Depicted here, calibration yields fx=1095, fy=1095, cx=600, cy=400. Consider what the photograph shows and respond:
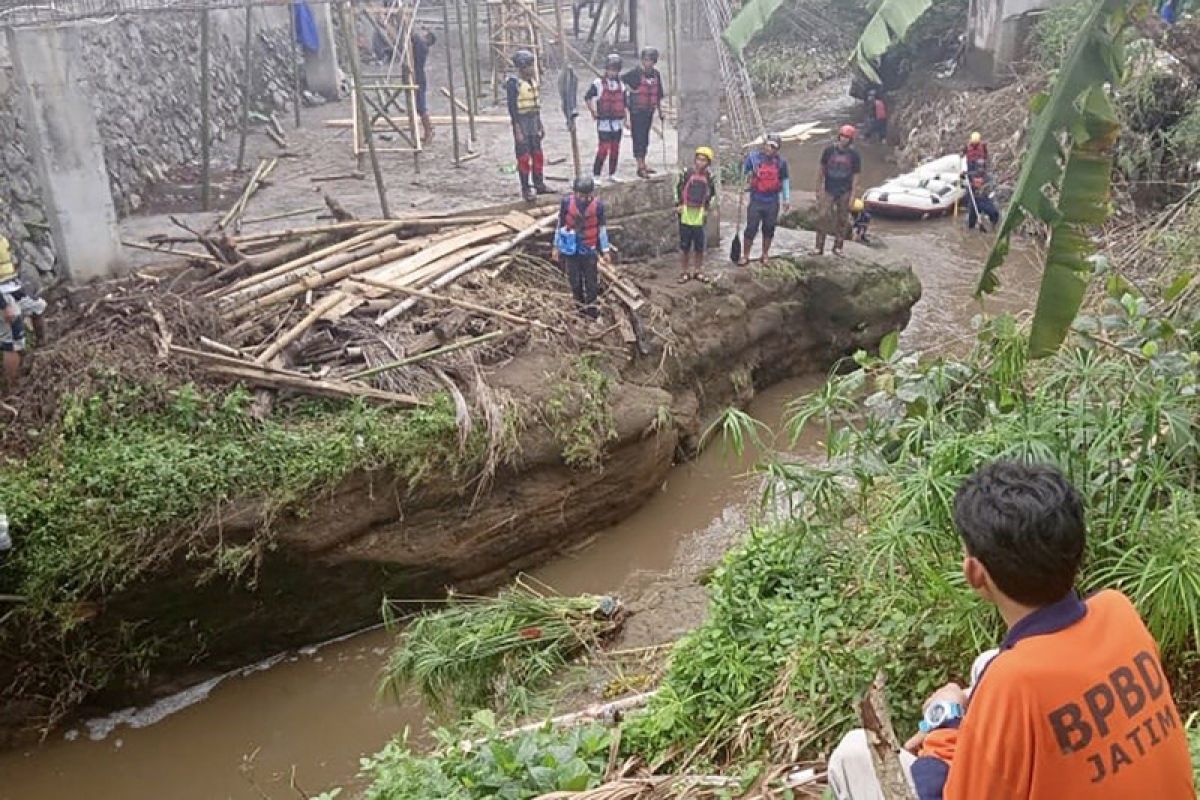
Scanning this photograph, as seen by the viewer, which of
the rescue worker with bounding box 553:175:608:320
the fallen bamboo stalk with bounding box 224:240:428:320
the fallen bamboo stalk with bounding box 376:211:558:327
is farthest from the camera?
the rescue worker with bounding box 553:175:608:320

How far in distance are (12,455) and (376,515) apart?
2627 mm

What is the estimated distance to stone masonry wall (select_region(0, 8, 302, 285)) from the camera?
1000 cm

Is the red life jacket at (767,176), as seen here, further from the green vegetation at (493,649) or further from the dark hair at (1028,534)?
the dark hair at (1028,534)

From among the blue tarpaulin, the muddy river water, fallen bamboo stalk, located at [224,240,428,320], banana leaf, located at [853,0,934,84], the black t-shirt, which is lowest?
the muddy river water

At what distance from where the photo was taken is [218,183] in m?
13.8

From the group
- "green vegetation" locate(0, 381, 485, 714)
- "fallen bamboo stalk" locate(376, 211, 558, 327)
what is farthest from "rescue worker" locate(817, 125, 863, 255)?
"green vegetation" locate(0, 381, 485, 714)

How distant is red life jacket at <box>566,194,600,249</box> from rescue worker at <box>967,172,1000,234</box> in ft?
28.2

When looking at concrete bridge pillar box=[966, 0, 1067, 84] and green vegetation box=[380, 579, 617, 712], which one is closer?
green vegetation box=[380, 579, 617, 712]

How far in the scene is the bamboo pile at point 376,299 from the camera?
901 cm

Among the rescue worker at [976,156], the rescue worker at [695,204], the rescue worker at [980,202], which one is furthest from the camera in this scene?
the rescue worker at [980,202]

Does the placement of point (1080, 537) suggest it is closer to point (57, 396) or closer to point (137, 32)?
point (57, 396)

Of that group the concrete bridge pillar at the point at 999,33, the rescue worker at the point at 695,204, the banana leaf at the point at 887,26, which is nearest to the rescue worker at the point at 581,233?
the rescue worker at the point at 695,204

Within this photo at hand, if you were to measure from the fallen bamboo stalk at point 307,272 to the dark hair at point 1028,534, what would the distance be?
817 cm

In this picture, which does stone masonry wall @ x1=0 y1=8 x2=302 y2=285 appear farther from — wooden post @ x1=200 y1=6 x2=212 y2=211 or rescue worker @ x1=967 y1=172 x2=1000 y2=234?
rescue worker @ x1=967 y1=172 x2=1000 y2=234
